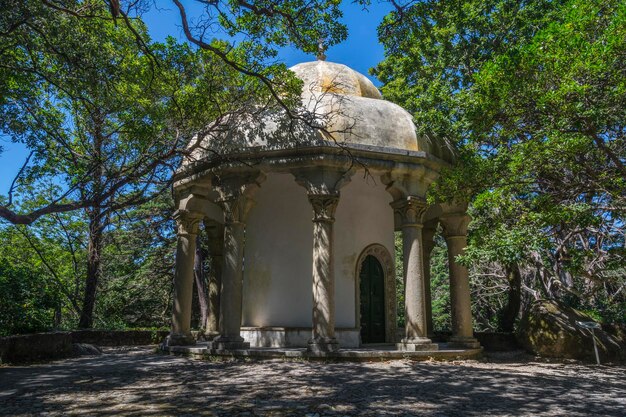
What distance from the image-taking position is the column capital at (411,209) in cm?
1101

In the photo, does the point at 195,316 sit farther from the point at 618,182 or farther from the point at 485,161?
the point at 618,182

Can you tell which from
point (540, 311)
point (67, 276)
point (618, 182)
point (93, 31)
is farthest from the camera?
point (67, 276)

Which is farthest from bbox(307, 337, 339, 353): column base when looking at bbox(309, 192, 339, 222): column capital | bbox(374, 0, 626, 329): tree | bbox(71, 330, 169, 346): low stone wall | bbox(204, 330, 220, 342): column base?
bbox(71, 330, 169, 346): low stone wall

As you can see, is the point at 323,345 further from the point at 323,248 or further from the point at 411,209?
the point at 411,209

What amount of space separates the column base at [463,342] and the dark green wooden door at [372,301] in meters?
2.13

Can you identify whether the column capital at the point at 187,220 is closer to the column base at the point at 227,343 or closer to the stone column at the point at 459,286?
the column base at the point at 227,343

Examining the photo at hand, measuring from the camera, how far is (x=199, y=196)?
12.5 metres

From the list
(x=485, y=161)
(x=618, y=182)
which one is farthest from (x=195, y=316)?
(x=618, y=182)

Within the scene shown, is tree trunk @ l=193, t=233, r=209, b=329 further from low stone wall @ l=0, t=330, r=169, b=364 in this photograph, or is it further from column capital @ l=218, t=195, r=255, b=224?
column capital @ l=218, t=195, r=255, b=224

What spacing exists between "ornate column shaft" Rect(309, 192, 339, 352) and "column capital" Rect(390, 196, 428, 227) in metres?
1.77

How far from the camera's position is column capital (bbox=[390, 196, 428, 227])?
11.0 meters

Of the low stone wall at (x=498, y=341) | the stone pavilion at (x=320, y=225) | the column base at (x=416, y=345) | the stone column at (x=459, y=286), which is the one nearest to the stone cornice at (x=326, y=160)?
the stone pavilion at (x=320, y=225)

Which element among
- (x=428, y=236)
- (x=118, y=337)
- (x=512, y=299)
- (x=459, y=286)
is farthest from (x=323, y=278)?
(x=118, y=337)

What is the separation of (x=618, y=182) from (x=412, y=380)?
17.6 feet
